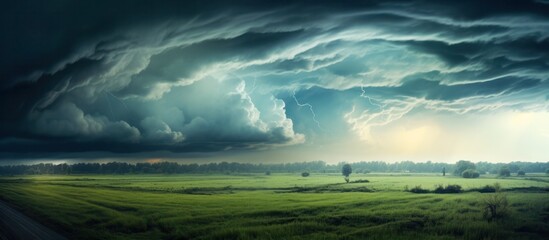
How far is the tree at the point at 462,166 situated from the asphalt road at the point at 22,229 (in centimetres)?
8090

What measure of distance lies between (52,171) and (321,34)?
126m

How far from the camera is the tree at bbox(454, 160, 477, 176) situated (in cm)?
8788

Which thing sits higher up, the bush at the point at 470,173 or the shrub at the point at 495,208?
the bush at the point at 470,173

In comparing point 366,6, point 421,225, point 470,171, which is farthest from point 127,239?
point 470,171

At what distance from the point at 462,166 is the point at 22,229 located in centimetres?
8532

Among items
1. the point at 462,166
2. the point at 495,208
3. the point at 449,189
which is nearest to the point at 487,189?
the point at 449,189

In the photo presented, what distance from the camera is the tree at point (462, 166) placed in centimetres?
8788

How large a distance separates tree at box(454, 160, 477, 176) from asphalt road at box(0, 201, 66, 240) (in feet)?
265

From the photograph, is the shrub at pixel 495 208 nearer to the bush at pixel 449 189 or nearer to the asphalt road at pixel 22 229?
the bush at pixel 449 189

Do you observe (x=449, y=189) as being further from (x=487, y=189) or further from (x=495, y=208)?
(x=495, y=208)

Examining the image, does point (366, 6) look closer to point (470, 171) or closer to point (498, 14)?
point (498, 14)

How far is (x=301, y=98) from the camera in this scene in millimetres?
60562

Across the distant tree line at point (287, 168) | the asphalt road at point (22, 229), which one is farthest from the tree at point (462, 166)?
the asphalt road at point (22, 229)

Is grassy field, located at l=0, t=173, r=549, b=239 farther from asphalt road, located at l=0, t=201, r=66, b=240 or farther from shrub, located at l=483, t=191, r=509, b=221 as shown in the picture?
asphalt road, located at l=0, t=201, r=66, b=240
